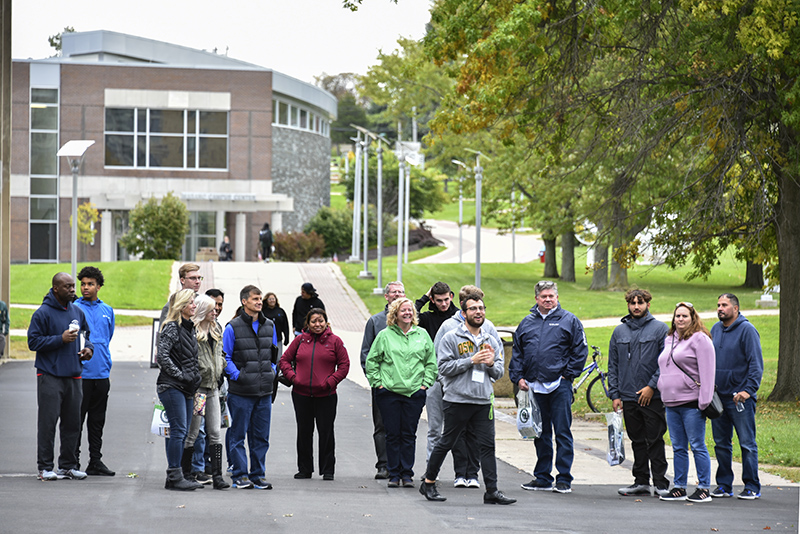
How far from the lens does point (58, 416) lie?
8.83 meters

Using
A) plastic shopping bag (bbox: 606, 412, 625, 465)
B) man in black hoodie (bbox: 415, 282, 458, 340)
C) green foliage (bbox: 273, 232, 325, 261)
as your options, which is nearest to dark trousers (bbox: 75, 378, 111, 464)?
man in black hoodie (bbox: 415, 282, 458, 340)

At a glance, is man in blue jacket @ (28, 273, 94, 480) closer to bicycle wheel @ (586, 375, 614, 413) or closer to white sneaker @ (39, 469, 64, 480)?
white sneaker @ (39, 469, 64, 480)

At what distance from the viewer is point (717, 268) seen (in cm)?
5478

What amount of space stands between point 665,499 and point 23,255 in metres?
50.2

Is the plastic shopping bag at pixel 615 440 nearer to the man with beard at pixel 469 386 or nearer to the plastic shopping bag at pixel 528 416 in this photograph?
the plastic shopping bag at pixel 528 416

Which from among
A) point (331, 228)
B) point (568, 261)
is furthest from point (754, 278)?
point (331, 228)

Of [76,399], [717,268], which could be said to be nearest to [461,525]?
[76,399]

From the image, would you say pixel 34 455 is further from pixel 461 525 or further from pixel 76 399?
pixel 461 525

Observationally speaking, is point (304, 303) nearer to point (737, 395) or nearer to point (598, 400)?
point (598, 400)

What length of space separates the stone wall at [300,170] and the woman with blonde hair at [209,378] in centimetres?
5031

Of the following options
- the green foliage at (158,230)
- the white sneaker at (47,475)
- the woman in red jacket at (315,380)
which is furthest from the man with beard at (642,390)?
the green foliage at (158,230)

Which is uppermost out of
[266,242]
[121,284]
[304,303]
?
[266,242]

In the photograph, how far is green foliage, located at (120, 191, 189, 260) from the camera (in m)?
45.1

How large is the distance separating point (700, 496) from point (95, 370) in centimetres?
557
